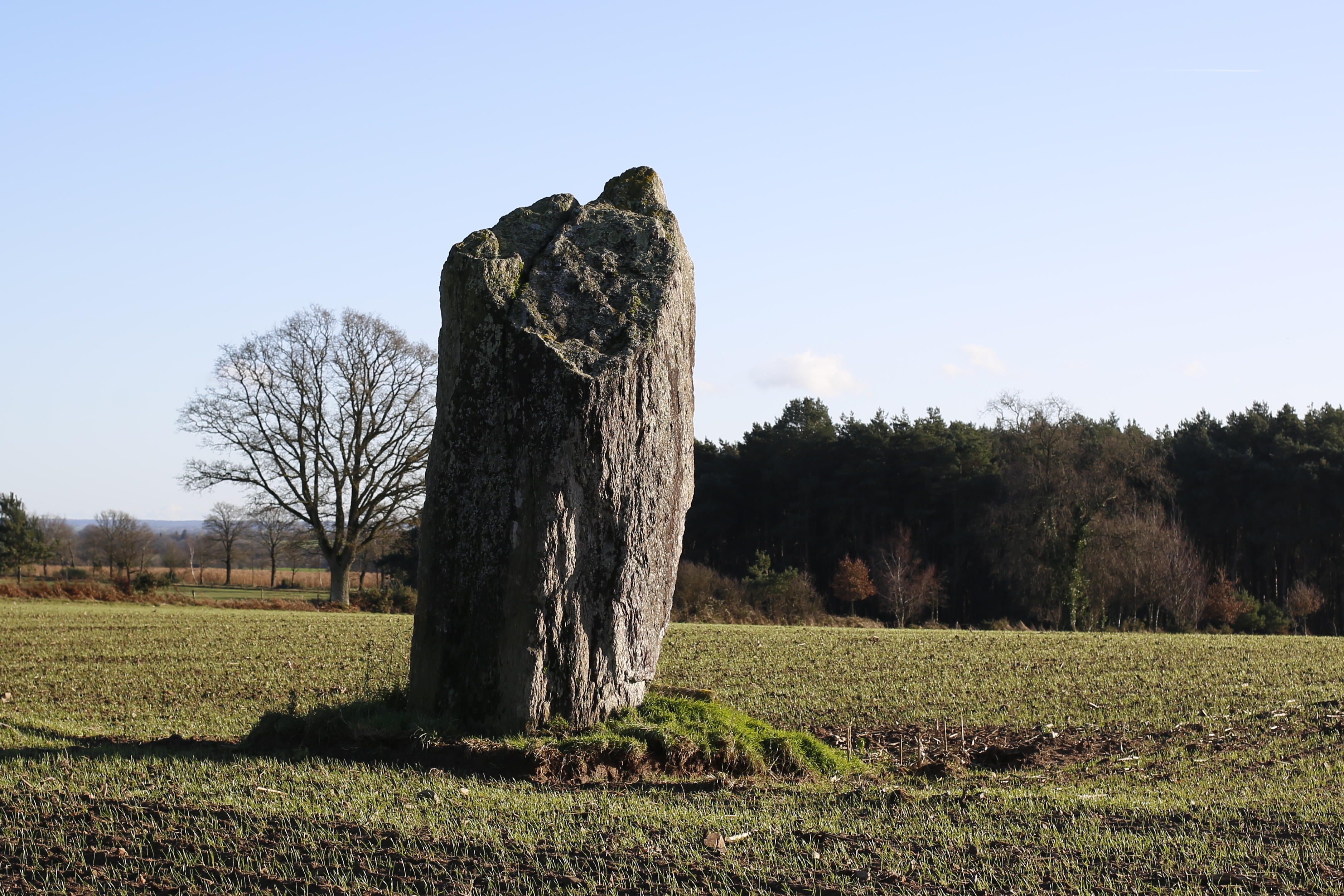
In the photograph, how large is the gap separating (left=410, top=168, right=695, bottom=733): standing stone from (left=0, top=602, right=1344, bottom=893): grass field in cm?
117

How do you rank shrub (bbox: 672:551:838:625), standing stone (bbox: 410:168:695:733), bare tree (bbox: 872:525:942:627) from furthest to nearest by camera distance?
bare tree (bbox: 872:525:942:627)
shrub (bbox: 672:551:838:625)
standing stone (bbox: 410:168:695:733)

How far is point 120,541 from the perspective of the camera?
6969cm

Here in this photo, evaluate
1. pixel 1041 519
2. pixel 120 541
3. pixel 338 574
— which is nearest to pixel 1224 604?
pixel 1041 519

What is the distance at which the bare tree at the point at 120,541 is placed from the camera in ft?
196

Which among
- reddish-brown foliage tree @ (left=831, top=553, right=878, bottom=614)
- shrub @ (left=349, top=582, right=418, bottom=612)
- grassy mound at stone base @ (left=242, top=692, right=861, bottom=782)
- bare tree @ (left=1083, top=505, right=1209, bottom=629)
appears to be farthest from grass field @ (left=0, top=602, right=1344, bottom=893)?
reddish-brown foliage tree @ (left=831, top=553, right=878, bottom=614)

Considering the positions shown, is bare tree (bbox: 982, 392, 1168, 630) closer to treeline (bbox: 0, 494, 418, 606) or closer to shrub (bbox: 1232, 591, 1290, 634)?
shrub (bbox: 1232, 591, 1290, 634)

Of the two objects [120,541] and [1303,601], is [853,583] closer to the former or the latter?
[1303,601]

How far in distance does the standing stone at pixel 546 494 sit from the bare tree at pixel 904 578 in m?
36.8

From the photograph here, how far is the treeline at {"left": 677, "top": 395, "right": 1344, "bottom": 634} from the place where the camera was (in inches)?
1650

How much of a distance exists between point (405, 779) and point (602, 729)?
5.88 ft

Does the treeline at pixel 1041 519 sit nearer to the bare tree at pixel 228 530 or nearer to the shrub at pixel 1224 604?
the shrub at pixel 1224 604

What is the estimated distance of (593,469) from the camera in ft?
28.8

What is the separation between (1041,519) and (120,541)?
60.2 meters

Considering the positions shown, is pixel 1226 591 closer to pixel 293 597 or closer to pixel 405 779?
pixel 293 597
